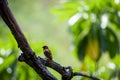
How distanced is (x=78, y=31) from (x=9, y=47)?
339mm

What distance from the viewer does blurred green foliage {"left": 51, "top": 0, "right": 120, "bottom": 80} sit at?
1228mm

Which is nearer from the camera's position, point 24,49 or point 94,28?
point 24,49

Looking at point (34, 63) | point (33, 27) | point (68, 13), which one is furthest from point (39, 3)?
point (34, 63)

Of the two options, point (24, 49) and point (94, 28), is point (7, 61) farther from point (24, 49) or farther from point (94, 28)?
point (24, 49)

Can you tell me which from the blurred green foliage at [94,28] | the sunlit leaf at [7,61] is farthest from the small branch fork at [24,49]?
the blurred green foliage at [94,28]

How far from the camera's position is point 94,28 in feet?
4.11

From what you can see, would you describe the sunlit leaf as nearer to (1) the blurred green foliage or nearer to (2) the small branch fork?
(1) the blurred green foliage

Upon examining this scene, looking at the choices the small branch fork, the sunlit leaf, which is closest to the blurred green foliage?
the sunlit leaf

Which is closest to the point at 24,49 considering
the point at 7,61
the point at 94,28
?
the point at 7,61

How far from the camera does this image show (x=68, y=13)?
135 centimetres

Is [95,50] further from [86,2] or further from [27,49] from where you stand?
[27,49]

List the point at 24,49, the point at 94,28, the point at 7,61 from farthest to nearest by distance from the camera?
1. the point at 94,28
2. the point at 7,61
3. the point at 24,49

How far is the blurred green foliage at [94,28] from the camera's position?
48.3 inches

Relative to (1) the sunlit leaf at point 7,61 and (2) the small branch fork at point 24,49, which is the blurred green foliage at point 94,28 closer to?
(1) the sunlit leaf at point 7,61
